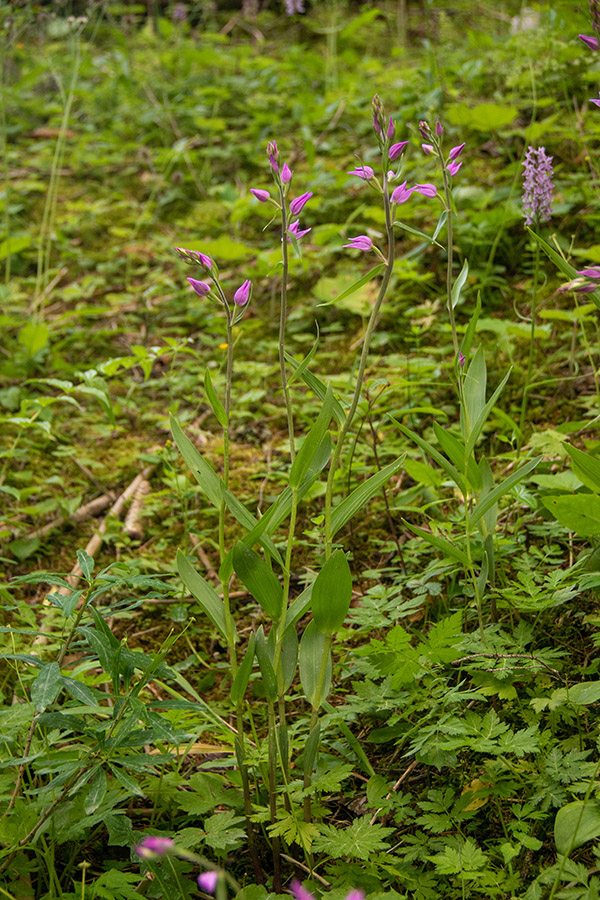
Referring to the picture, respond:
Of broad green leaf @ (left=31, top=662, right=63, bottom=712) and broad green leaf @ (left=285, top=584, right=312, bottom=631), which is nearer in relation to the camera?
broad green leaf @ (left=31, top=662, right=63, bottom=712)

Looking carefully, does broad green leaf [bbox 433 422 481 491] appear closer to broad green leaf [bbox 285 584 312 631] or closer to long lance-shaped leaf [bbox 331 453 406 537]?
long lance-shaped leaf [bbox 331 453 406 537]

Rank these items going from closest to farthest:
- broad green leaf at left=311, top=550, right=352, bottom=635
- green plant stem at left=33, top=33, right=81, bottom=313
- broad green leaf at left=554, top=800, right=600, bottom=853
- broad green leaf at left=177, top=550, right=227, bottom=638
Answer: broad green leaf at left=554, top=800, right=600, bottom=853, broad green leaf at left=311, top=550, right=352, bottom=635, broad green leaf at left=177, top=550, right=227, bottom=638, green plant stem at left=33, top=33, right=81, bottom=313

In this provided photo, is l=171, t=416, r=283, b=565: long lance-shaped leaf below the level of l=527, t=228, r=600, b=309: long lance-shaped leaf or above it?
below

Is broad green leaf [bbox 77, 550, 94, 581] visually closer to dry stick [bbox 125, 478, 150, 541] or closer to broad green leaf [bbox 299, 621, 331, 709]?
broad green leaf [bbox 299, 621, 331, 709]

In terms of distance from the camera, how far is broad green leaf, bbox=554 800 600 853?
97cm

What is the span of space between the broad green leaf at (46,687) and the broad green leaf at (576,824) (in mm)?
745

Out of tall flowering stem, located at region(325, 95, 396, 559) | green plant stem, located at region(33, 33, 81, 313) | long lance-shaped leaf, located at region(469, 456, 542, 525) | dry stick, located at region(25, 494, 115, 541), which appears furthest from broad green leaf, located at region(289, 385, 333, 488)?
green plant stem, located at region(33, 33, 81, 313)

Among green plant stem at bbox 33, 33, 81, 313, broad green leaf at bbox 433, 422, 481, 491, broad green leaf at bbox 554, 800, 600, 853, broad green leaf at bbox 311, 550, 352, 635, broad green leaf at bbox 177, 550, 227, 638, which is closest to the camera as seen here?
broad green leaf at bbox 554, 800, 600, 853

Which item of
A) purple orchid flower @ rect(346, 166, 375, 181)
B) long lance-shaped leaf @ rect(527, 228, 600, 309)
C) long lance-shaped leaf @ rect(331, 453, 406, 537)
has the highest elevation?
purple orchid flower @ rect(346, 166, 375, 181)

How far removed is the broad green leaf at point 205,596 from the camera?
1.19 m

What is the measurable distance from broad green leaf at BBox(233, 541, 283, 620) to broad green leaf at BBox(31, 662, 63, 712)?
0.31 metres

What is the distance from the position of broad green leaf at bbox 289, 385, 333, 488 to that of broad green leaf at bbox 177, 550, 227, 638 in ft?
0.77

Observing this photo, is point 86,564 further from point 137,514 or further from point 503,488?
point 137,514

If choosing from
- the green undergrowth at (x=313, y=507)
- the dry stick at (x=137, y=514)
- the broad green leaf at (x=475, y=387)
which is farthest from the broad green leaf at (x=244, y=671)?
the dry stick at (x=137, y=514)
